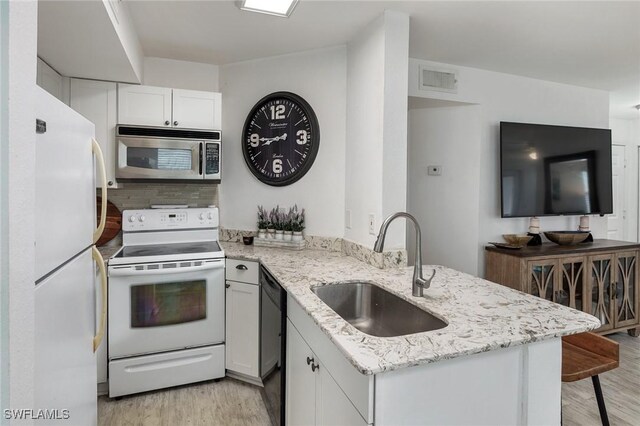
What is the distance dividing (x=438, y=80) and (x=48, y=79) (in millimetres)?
2861

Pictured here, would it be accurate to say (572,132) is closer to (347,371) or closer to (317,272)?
(317,272)

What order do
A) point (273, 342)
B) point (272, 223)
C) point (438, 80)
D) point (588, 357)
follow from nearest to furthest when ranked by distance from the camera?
1. point (588, 357)
2. point (273, 342)
3. point (272, 223)
4. point (438, 80)

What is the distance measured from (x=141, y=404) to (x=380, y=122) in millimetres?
2316

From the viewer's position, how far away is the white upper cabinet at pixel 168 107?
2.67 metres

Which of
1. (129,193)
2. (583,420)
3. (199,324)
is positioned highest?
(129,193)

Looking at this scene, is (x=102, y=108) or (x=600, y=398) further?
(x=102, y=108)

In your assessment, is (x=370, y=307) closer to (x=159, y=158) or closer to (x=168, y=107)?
(x=159, y=158)

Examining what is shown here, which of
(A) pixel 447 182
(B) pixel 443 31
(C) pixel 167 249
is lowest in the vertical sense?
(C) pixel 167 249

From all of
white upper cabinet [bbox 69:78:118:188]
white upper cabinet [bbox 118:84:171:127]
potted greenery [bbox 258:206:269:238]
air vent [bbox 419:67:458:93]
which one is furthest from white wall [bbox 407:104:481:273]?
white upper cabinet [bbox 69:78:118:188]

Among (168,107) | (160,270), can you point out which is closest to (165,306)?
(160,270)

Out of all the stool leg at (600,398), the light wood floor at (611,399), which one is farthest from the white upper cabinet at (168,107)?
the light wood floor at (611,399)

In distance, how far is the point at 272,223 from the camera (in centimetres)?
288

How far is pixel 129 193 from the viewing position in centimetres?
291

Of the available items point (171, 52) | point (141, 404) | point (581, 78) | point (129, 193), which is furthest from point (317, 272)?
point (581, 78)
